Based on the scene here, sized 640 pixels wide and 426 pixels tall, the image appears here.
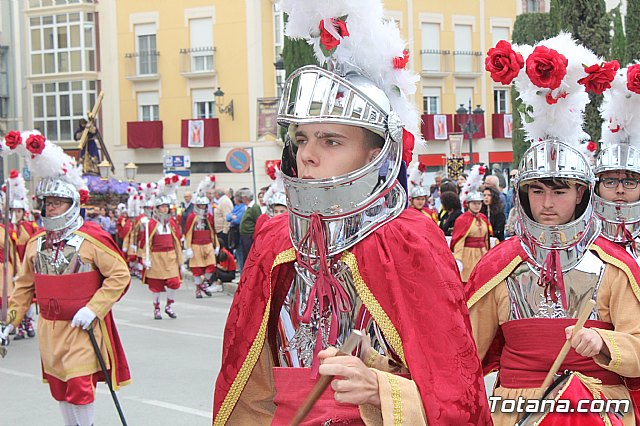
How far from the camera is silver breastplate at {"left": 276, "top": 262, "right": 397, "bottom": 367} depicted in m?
3.18

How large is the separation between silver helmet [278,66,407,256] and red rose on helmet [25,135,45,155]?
5156mm

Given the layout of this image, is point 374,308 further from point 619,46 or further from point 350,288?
point 619,46

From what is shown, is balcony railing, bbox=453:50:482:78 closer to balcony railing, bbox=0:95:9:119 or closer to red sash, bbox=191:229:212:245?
Result: balcony railing, bbox=0:95:9:119

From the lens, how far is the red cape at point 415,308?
300 cm

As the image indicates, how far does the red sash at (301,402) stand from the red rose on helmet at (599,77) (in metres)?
2.62

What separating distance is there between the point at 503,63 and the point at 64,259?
12.7 feet

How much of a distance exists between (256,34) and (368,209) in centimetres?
3684

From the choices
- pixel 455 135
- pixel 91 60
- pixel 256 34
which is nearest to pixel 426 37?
pixel 256 34

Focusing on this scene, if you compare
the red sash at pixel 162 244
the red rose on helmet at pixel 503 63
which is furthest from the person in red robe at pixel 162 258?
the red rose on helmet at pixel 503 63

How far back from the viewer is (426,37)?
138 ft

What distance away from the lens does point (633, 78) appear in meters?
6.18

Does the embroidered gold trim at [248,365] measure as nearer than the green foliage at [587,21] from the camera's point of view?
Yes

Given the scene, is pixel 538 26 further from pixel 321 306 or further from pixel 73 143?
pixel 321 306

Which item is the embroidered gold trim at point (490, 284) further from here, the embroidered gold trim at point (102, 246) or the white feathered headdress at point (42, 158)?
the white feathered headdress at point (42, 158)
